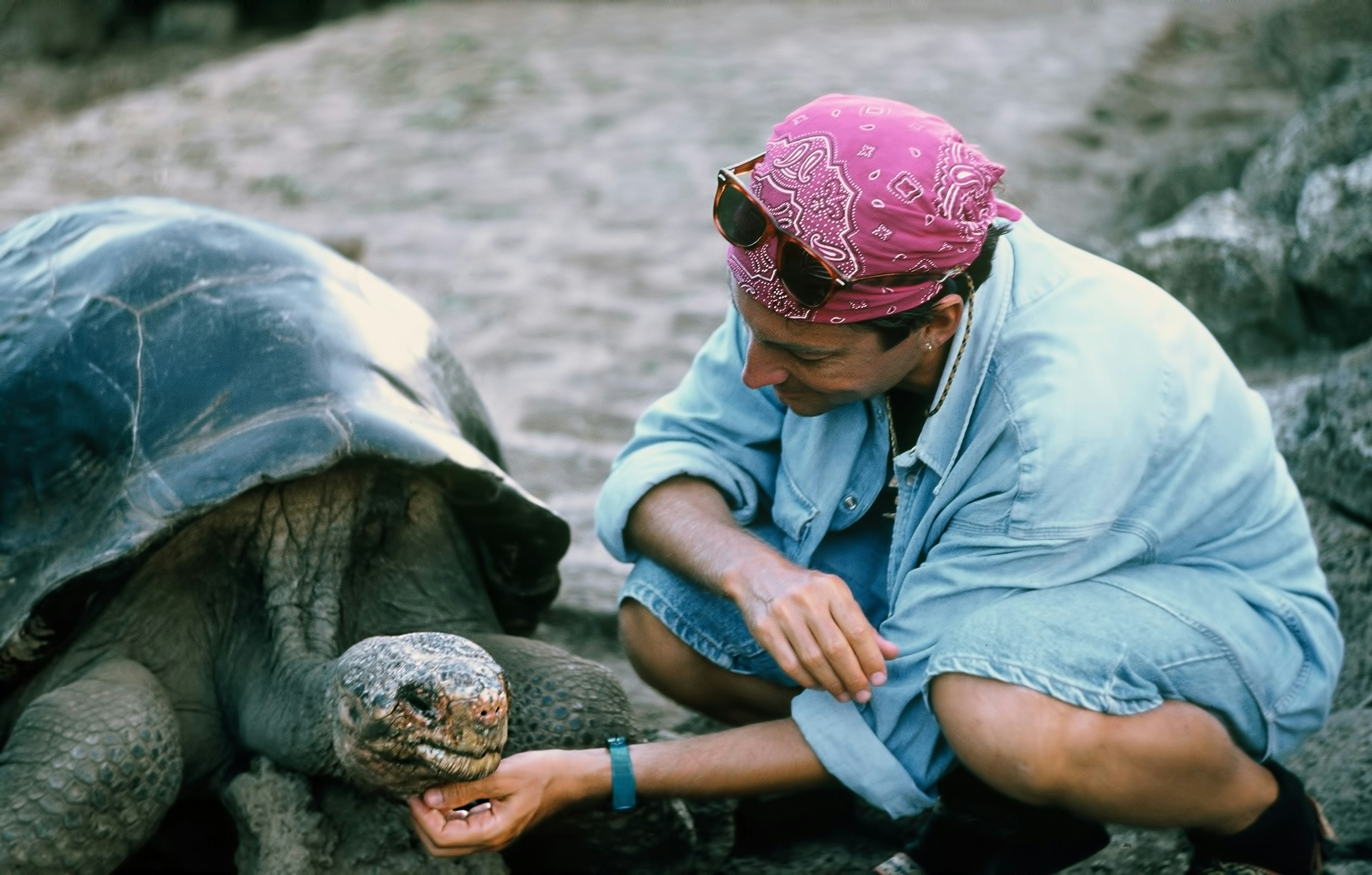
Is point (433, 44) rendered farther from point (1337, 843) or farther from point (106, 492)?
point (1337, 843)

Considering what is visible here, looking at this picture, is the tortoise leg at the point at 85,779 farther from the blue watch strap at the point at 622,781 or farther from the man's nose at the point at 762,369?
the man's nose at the point at 762,369

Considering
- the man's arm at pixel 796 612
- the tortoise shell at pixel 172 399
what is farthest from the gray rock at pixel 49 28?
the man's arm at pixel 796 612

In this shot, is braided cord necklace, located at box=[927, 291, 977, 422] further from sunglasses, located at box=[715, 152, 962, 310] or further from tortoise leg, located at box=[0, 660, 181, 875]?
tortoise leg, located at box=[0, 660, 181, 875]

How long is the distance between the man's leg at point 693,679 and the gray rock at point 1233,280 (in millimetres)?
1879

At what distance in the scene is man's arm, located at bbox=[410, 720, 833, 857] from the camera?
71.6 inches

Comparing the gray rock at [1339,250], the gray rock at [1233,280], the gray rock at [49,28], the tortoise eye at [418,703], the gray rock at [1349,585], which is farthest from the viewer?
the gray rock at [49,28]

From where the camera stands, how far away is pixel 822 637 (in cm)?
181

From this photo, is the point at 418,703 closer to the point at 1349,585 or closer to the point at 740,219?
the point at 740,219

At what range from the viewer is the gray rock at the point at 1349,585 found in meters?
2.43

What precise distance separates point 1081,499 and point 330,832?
107 centimetres

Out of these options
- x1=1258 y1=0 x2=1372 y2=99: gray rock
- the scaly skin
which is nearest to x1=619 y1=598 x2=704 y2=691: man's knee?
the scaly skin

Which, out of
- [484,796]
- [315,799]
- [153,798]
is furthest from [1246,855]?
[153,798]

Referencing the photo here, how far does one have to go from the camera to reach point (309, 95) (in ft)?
24.0

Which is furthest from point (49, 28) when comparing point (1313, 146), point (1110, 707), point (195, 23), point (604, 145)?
point (1110, 707)
